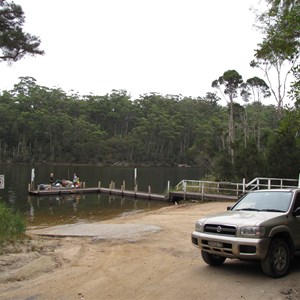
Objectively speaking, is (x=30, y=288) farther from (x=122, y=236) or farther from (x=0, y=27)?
(x=0, y=27)

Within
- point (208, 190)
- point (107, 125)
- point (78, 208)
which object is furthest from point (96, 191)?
point (107, 125)

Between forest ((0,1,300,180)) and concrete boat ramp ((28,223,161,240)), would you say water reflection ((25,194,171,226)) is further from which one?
forest ((0,1,300,180))

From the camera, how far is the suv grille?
702 centimetres

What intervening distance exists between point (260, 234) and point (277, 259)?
664 millimetres

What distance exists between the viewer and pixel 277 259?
23.1ft

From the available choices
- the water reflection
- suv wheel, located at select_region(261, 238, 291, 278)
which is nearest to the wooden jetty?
the water reflection

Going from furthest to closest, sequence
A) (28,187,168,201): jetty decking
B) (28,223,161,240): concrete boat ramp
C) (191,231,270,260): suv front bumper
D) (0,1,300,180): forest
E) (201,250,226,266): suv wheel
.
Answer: (0,1,300,180): forest, (28,187,168,201): jetty decking, (28,223,161,240): concrete boat ramp, (201,250,226,266): suv wheel, (191,231,270,260): suv front bumper

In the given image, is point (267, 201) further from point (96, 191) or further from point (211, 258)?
point (96, 191)

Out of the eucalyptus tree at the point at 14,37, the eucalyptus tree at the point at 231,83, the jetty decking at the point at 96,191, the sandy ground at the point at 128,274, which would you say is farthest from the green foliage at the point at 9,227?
the eucalyptus tree at the point at 231,83

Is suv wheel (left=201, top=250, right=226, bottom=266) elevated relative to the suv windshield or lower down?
lower down

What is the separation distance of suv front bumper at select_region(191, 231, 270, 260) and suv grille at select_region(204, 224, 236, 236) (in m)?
0.09

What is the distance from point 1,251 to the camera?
8938 millimetres

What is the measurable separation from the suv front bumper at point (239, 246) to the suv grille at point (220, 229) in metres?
0.09

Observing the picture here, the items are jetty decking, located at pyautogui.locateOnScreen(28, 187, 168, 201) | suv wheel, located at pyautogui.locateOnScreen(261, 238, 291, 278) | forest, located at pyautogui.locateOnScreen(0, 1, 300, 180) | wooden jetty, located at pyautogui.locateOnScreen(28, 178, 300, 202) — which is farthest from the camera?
forest, located at pyautogui.locateOnScreen(0, 1, 300, 180)
